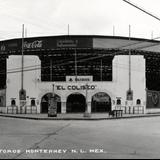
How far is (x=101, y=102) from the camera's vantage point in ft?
150

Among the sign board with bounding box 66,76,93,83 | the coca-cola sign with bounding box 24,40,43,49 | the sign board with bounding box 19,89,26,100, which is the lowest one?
the sign board with bounding box 19,89,26,100

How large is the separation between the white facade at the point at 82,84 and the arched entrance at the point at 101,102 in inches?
43.3

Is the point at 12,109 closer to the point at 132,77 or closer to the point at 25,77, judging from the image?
the point at 25,77

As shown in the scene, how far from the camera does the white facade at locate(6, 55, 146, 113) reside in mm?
44719

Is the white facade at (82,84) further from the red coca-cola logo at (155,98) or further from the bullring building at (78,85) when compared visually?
the red coca-cola logo at (155,98)

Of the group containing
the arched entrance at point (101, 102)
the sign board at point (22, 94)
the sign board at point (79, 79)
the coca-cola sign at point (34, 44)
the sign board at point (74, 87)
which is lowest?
the arched entrance at point (101, 102)

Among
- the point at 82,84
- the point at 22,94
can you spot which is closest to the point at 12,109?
the point at 22,94

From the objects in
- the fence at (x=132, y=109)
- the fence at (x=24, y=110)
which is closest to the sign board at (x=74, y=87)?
the fence at (x=24, y=110)

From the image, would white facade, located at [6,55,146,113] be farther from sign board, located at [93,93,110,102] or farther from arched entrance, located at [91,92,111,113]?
arched entrance, located at [91,92,111,113]

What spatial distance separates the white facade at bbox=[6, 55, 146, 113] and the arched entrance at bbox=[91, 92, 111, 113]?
1101mm

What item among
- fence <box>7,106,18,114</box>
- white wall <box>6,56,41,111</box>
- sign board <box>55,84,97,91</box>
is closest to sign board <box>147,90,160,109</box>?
sign board <box>55,84,97,91</box>

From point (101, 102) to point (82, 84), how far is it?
11.6 ft

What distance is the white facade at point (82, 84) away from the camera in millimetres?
44719

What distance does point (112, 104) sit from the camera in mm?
44562
